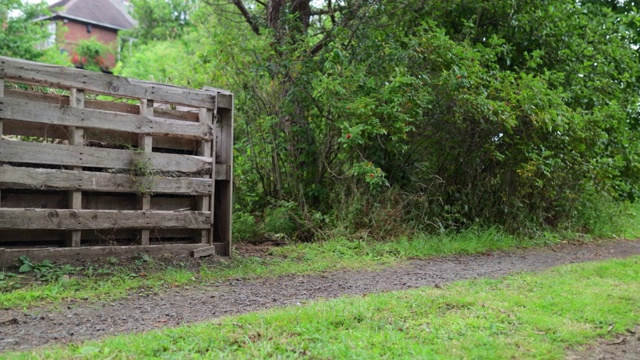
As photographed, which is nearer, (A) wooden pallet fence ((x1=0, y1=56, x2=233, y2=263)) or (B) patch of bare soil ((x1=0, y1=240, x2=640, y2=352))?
(B) patch of bare soil ((x1=0, y1=240, x2=640, y2=352))

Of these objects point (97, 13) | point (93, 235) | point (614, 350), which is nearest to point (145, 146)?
point (93, 235)

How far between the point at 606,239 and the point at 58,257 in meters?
10.4

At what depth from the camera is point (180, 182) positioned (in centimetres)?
728

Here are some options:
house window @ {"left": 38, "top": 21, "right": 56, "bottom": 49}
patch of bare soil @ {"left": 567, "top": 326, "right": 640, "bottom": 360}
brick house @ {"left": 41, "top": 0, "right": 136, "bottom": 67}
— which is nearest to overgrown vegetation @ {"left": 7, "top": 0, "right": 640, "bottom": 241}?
patch of bare soil @ {"left": 567, "top": 326, "right": 640, "bottom": 360}

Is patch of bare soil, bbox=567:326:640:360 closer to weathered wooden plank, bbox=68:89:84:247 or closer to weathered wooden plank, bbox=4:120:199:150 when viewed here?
weathered wooden plank, bbox=68:89:84:247

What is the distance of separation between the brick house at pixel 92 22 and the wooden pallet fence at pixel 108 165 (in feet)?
126

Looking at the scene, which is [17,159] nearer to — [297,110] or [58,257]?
[58,257]

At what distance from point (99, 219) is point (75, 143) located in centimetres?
87

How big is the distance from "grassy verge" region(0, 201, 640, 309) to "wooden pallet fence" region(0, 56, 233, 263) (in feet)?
1.37

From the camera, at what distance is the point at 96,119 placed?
21.8 ft

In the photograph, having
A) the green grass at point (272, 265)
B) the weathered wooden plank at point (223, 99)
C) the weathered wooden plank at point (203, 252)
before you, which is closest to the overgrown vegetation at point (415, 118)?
the green grass at point (272, 265)

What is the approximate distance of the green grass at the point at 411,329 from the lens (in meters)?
3.95

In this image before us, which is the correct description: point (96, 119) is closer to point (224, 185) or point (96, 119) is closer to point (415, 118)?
point (224, 185)

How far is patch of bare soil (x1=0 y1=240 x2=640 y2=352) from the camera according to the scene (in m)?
4.53
